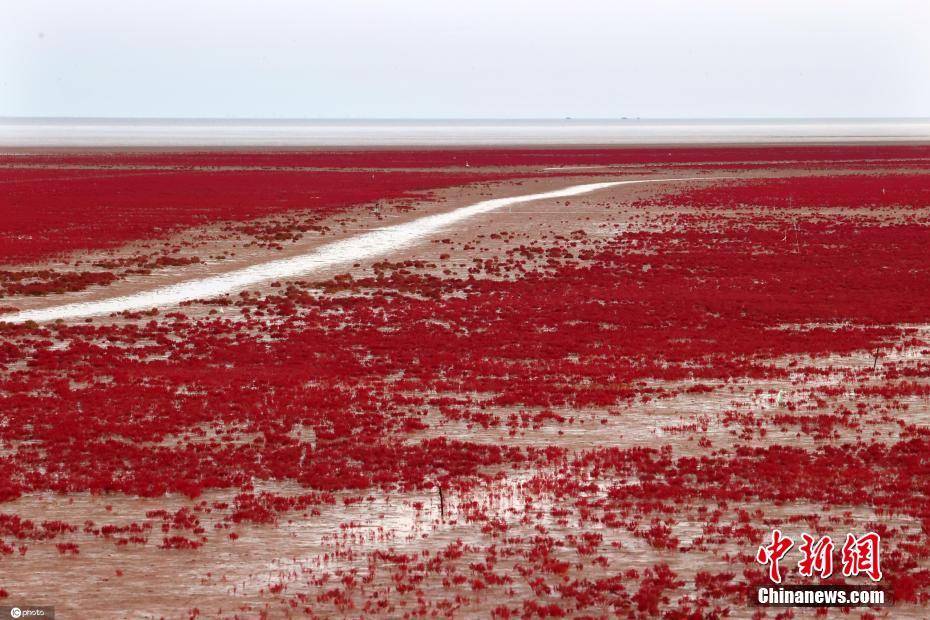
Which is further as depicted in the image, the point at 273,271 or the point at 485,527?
the point at 273,271

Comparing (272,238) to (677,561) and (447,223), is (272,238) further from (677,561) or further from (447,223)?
(677,561)

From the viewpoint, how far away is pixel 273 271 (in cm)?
4916

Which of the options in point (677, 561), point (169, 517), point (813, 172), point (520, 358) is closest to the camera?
point (677, 561)

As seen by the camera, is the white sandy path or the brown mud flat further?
the white sandy path

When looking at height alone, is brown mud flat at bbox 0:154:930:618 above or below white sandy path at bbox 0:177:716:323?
below

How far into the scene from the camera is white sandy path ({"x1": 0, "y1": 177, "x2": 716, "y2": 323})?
3866cm

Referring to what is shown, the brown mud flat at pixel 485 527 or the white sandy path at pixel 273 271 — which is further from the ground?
the white sandy path at pixel 273 271

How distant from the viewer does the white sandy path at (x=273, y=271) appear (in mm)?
38656

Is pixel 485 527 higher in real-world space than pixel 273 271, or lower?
lower

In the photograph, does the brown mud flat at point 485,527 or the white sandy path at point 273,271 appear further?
the white sandy path at point 273,271

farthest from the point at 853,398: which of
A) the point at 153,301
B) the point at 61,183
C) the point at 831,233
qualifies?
the point at 61,183

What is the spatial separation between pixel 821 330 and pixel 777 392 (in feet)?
30.1

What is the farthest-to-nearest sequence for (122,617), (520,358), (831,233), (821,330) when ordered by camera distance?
(831,233), (821,330), (520,358), (122,617)

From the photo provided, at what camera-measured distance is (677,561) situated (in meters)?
15.6
